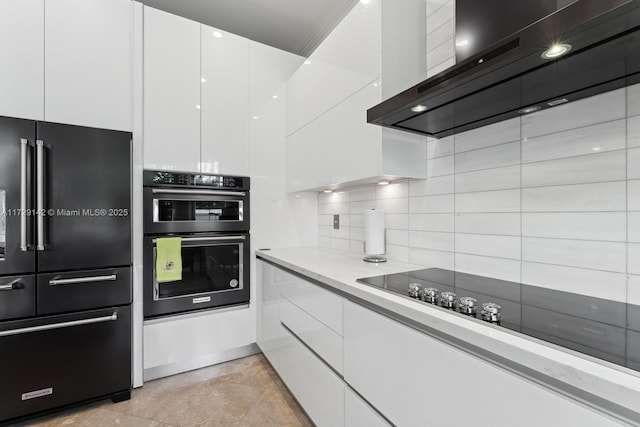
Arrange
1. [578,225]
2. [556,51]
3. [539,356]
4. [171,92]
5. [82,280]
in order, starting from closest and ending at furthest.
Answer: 1. [539,356]
2. [556,51]
3. [578,225]
4. [82,280]
5. [171,92]

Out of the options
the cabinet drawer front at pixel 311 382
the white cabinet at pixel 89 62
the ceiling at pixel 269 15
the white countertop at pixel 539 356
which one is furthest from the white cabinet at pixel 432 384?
the ceiling at pixel 269 15

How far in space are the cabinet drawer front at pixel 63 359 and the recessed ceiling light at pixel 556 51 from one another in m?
2.34

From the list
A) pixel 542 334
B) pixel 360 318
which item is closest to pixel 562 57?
pixel 542 334

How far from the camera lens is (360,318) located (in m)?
1.10

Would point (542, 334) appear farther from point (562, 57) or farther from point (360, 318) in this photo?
point (562, 57)

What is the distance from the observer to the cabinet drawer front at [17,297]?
148 centimetres

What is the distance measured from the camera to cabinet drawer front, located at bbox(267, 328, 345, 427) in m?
1.25

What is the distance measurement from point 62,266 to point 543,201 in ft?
7.94

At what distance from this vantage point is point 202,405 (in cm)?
172

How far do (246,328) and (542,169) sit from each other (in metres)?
2.15

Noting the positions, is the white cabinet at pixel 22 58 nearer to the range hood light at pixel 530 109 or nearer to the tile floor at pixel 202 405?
the tile floor at pixel 202 405

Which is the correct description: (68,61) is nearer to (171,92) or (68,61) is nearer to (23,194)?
(171,92)

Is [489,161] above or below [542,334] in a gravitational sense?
above

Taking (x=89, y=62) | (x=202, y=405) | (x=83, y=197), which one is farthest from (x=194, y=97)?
(x=202, y=405)
